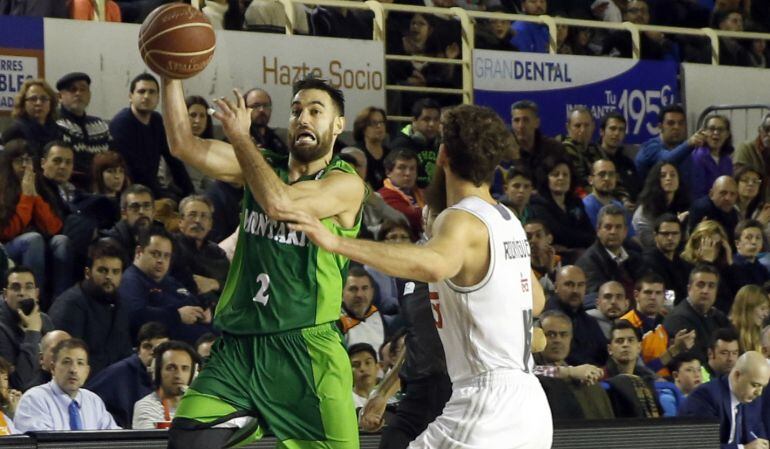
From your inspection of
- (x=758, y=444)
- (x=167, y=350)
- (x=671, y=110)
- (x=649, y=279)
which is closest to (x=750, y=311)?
(x=649, y=279)

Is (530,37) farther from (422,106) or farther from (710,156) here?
(422,106)

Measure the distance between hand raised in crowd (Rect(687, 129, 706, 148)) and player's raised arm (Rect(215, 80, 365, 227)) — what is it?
8.76 m

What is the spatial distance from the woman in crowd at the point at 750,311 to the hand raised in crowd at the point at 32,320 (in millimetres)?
5645

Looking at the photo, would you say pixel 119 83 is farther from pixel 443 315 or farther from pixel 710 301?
pixel 443 315

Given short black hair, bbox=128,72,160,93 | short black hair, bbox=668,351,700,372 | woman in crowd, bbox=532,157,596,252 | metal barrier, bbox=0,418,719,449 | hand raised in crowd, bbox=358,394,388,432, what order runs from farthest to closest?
woman in crowd, bbox=532,157,596,252 → short black hair, bbox=128,72,160,93 → short black hair, bbox=668,351,700,372 → metal barrier, bbox=0,418,719,449 → hand raised in crowd, bbox=358,394,388,432

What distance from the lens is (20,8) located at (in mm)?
12258

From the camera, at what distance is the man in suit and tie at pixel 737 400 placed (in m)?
10.5

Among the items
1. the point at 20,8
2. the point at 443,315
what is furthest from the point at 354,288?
the point at 443,315

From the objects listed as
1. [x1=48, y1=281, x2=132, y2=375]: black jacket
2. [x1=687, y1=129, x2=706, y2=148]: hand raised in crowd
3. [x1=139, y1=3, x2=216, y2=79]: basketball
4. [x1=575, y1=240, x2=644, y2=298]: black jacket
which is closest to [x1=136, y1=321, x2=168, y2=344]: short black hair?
[x1=48, y1=281, x2=132, y2=375]: black jacket

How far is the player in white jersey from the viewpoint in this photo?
5.17 meters

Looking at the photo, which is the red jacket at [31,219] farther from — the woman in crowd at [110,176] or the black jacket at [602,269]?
the black jacket at [602,269]

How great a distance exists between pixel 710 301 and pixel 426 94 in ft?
13.2

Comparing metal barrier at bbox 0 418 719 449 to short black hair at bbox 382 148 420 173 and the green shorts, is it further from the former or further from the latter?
short black hair at bbox 382 148 420 173

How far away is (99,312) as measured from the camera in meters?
9.97
